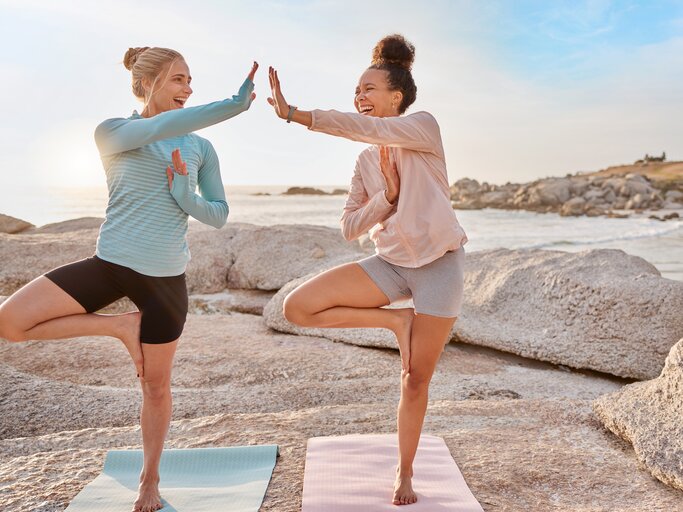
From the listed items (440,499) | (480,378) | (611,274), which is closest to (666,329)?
(611,274)

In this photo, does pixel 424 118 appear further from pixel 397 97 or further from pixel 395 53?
pixel 395 53

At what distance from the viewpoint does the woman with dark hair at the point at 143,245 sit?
2.59 metres

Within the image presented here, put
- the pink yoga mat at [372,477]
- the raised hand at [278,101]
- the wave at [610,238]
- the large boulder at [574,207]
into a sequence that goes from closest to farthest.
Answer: the raised hand at [278,101] < the pink yoga mat at [372,477] < the wave at [610,238] < the large boulder at [574,207]

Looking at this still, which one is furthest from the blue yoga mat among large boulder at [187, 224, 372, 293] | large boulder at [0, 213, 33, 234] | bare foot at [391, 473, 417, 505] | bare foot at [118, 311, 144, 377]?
large boulder at [0, 213, 33, 234]

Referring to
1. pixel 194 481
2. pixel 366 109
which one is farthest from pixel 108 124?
pixel 194 481

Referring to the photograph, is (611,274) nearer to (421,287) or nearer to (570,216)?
(421,287)

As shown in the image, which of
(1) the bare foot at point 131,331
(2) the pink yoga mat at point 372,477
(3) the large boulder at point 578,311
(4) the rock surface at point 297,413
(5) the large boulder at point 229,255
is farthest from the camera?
(5) the large boulder at point 229,255

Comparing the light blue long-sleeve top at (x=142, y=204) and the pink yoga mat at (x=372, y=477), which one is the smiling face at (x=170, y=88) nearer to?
the light blue long-sleeve top at (x=142, y=204)

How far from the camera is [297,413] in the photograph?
423cm

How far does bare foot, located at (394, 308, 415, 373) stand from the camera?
2.90 m

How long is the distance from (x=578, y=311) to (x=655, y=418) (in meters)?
2.43

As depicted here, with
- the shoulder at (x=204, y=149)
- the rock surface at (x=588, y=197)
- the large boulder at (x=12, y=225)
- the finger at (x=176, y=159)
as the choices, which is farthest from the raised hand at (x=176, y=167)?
the rock surface at (x=588, y=197)

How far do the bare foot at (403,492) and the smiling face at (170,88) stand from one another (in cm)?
202

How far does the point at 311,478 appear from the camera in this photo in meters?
3.17
